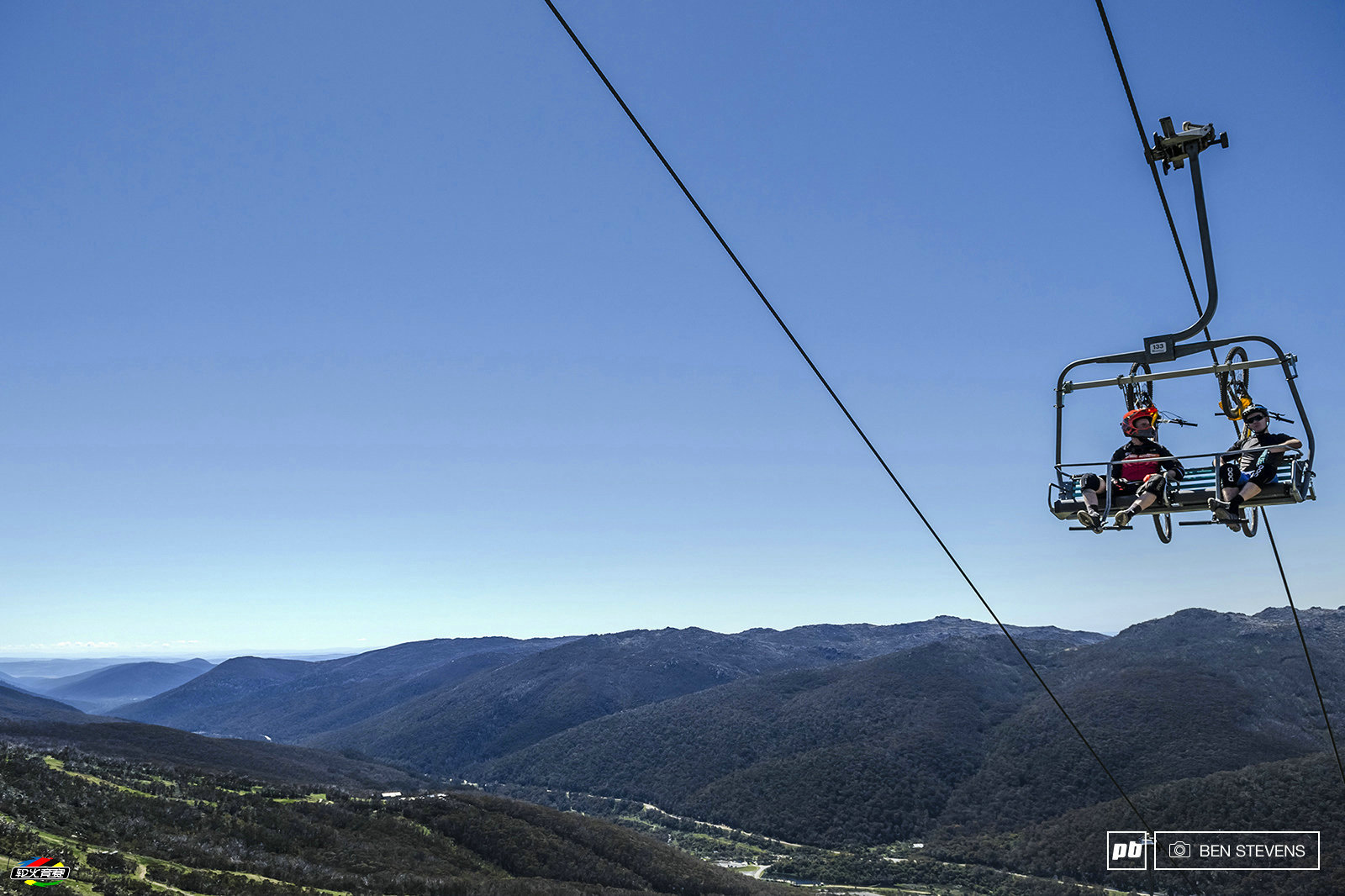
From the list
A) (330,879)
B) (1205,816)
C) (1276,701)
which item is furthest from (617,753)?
(330,879)

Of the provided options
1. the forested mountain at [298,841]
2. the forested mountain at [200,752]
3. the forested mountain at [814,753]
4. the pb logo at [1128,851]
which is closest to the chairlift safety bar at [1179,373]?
the forested mountain at [298,841]

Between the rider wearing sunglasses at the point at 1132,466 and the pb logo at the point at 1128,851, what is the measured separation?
10253 centimetres

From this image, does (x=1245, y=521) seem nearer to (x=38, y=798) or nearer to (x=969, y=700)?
(x=38, y=798)

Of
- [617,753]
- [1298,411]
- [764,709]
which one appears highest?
[1298,411]

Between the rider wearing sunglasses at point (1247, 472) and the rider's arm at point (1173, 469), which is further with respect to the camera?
the rider's arm at point (1173, 469)

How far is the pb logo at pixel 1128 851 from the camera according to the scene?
312 ft

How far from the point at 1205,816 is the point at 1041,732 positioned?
5330 cm

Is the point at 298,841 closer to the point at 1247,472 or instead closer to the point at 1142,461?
the point at 1142,461

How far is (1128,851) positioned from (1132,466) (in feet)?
359

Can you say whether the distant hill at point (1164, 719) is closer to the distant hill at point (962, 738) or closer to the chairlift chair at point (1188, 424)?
the distant hill at point (962, 738)

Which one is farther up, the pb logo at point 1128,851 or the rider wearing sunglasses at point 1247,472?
the rider wearing sunglasses at point 1247,472

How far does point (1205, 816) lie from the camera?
309ft

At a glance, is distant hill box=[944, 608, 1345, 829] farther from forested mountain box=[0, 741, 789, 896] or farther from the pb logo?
forested mountain box=[0, 741, 789, 896]

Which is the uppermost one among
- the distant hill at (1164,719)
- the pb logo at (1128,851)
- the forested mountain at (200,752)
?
the distant hill at (1164,719)
